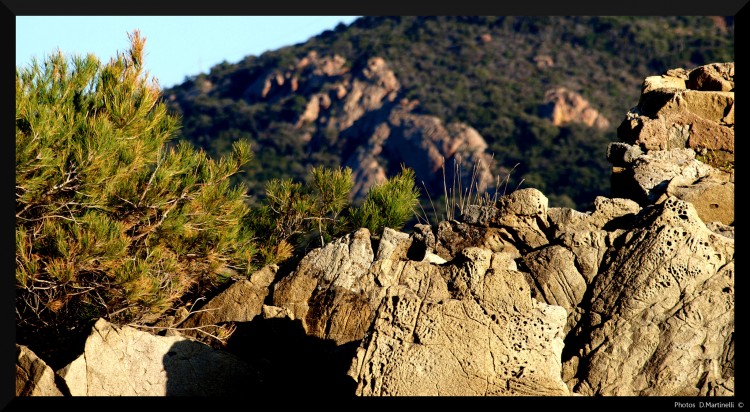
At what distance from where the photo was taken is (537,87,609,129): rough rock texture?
49906mm

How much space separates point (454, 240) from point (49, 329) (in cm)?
351

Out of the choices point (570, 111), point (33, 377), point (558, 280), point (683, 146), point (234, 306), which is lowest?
point (33, 377)

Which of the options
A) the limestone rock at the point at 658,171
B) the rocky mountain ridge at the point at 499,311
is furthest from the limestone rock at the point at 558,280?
the limestone rock at the point at 658,171

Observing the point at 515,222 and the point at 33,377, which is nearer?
the point at 33,377

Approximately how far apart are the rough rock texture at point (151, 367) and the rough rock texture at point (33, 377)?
0.17 m

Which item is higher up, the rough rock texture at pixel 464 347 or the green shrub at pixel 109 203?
the green shrub at pixel 109 203

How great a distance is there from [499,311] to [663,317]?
115 centimetres

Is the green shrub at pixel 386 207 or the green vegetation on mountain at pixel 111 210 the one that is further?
the green shrub at pixel 386 207

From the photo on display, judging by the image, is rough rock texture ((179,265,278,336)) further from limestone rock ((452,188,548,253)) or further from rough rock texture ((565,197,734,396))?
rough rock texture ((565,197,734,396))

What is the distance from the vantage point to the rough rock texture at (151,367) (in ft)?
23.7

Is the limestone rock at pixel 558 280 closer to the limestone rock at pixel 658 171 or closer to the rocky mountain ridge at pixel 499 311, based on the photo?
the rocky mountain ridge at pixel 499 311

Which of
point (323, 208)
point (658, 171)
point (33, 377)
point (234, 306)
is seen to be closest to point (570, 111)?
point (323, 208)

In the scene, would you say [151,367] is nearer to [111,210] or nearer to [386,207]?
[111,210]

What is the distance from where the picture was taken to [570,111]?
50.8m
